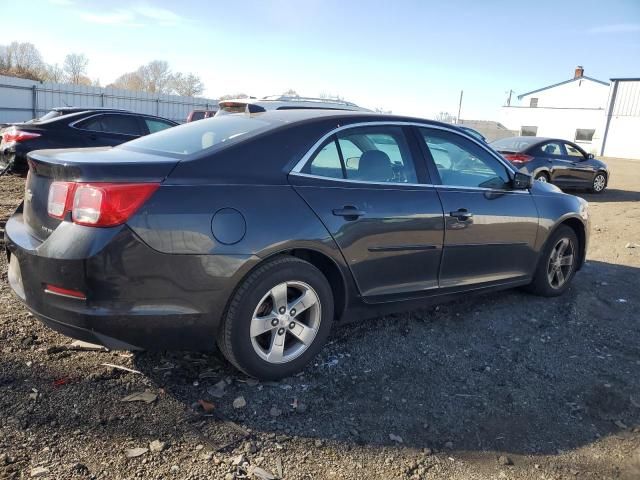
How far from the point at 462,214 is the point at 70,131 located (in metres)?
8.18

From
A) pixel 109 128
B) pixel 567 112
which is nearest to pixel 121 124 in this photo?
pixel 109 128

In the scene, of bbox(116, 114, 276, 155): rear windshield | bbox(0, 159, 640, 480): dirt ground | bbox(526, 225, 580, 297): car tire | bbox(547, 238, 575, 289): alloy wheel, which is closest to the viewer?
bbox(0, 159, 640, 480): dirt ground

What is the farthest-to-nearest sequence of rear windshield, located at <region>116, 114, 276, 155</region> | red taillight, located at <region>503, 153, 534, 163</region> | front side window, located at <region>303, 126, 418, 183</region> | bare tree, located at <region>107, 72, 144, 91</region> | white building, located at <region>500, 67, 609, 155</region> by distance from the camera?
bare tree, located at <region>107, 72, 144, 91</region> < white building, located at <region>500, 67, 609, 155</region> < red taillight, located at <region>503, 153, 534, 163</region> < front side window, located at <region>303, 126, 418, 183</region> < rear windshield, located at <region>116, 114, 276, 155</region>

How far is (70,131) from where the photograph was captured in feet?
31.9

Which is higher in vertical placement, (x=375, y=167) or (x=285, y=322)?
(x=375, y=167)

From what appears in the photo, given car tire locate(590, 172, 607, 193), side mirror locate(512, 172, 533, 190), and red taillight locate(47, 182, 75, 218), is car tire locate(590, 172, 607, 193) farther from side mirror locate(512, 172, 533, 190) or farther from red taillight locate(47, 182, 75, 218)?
red taillight locate(47, 182, 75, 218)

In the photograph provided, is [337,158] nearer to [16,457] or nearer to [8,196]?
[16,457]

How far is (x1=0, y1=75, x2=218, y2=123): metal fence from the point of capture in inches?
974

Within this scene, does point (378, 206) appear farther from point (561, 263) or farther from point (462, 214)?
point (561, 263)

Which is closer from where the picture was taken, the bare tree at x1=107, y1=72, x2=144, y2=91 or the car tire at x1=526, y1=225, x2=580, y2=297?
the car tire at x1=526, y1=225, x2=580, y2=297

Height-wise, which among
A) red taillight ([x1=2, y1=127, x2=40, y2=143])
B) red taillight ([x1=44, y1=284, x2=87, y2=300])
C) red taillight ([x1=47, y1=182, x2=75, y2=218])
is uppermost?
red taillight ([x1=47, y1=182, x2=75, y2=218])

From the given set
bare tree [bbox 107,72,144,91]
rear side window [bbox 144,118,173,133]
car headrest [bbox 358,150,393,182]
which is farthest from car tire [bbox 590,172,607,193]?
bare tree [bbox 107,72,144,91]

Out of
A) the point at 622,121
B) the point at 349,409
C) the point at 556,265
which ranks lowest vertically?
the point at 349,409

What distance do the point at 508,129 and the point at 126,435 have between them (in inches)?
2079
